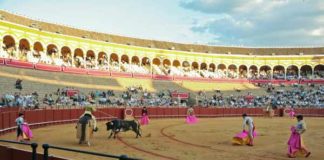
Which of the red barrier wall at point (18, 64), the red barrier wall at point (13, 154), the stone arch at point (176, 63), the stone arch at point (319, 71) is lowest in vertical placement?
the red barrier wall at point (13, 154)

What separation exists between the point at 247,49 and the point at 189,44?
9.54 m

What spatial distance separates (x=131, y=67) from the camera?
54875 millimetres

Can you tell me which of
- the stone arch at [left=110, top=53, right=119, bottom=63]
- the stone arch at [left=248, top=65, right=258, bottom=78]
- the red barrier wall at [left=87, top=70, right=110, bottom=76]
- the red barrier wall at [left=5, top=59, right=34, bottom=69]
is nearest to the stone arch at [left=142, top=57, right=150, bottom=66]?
the stone arch at [left=110, top=53, right=119, bottom=63]

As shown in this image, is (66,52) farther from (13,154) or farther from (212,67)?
(13,154)

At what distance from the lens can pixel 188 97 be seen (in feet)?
147

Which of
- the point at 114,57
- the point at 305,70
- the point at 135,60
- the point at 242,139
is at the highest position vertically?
the point at 114,57

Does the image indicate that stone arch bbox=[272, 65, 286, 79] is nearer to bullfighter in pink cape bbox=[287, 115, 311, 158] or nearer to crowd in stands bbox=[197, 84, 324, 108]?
crowd in stands bbox=[197, 84, 324, 108]

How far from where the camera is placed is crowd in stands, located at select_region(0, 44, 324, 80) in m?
41.4

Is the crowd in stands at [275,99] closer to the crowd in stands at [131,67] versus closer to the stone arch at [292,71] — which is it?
the crowd in stands at [131,67]

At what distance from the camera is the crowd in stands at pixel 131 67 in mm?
Answer: 41438

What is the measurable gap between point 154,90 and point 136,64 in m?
12.5

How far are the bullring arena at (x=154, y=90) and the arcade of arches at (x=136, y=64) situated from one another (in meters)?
0.14

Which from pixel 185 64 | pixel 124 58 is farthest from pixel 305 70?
pixel 124 58

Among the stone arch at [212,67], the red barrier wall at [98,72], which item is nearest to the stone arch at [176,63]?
the stone arch at [212,67]
